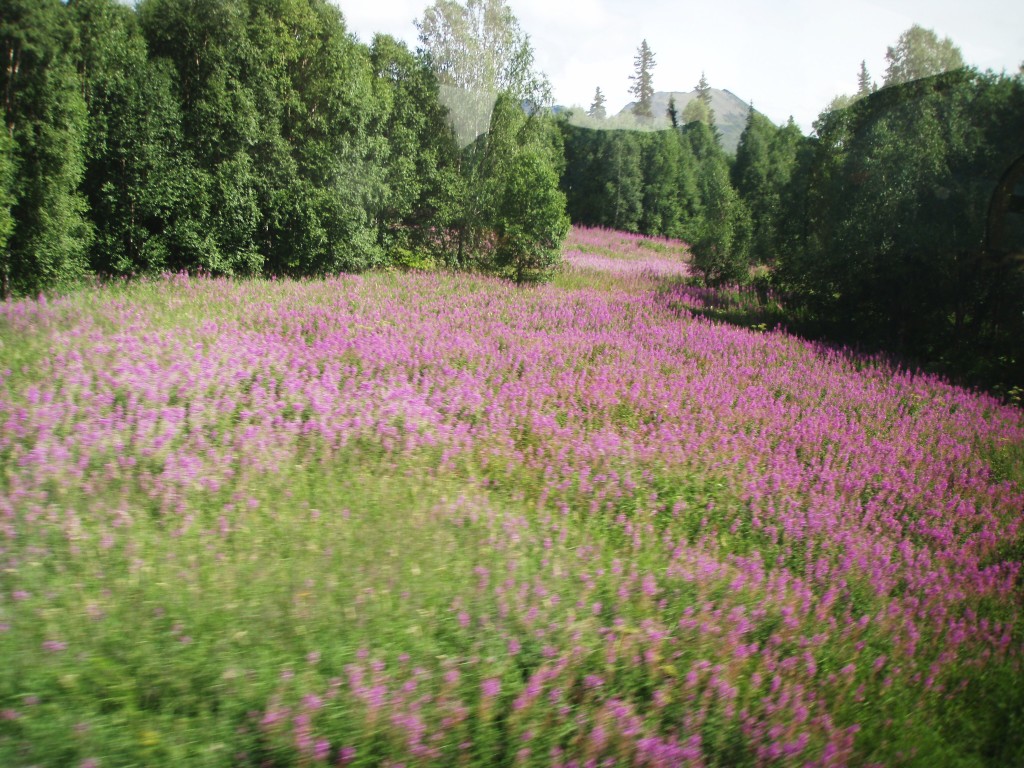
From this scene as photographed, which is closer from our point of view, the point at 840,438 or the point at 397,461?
the point at 397,461

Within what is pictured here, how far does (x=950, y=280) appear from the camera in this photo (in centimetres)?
1191

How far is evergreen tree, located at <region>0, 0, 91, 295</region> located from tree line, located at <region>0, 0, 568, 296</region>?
0.03m

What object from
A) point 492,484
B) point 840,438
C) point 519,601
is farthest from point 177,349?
point 840,438

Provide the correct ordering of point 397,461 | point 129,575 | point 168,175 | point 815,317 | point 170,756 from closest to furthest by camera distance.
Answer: point 170,756 → point 129,575 → point 397,461 → point 168,175 → point 815,317

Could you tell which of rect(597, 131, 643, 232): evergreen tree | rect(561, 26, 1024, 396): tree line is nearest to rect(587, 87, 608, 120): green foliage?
rect(597, 131, 643, 232): evergreen tree

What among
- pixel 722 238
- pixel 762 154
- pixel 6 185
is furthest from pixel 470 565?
pixel 762 154

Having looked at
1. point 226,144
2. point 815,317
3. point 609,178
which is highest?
point 609,178

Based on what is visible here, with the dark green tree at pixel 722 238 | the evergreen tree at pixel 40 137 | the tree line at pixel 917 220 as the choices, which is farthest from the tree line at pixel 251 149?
the tree line at pixel 917 220

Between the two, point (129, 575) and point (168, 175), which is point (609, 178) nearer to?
point (168, 175)

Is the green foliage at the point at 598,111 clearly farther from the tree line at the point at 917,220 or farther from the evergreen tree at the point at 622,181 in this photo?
the tree line at the point at 917,220

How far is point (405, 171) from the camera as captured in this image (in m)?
18.0

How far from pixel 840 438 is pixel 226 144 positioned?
14000 millimetres

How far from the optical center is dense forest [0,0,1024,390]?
35.4ft

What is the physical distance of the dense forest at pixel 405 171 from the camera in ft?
35.4
